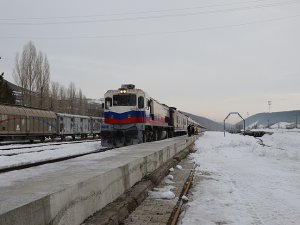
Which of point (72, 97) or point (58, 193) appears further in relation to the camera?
point (72, 97)

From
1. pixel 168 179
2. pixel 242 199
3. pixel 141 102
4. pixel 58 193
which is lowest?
pixel 242 199

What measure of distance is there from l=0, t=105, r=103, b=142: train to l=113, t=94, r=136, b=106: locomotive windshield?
Answer: 10.1 meters

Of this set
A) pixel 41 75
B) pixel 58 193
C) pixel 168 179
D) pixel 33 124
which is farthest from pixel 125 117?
pixel 41 75

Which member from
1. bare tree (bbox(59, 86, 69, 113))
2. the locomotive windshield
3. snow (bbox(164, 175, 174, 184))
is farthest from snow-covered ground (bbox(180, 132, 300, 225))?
bare tree (bbox(59, 86, 69, 113))

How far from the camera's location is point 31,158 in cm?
1672

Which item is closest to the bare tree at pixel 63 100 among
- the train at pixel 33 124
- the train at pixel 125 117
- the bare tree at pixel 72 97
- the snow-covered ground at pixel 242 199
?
the bare tree at pixel 72 97

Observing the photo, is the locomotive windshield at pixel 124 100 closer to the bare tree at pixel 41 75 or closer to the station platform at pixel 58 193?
the station platform at pixel 58 193

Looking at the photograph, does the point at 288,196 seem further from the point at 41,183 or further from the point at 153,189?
the point at 41,183

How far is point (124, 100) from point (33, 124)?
13214 mm

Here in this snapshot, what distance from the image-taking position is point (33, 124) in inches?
1313

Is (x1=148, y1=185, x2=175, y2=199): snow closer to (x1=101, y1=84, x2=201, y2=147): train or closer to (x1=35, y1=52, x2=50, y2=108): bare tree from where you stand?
(x1=101, y1=84, x2=201, y2=147): train

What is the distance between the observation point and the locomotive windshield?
76.2ft

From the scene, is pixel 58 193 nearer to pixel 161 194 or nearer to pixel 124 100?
pixel 161 194

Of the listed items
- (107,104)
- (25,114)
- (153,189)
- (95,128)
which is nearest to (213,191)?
(153,189)
